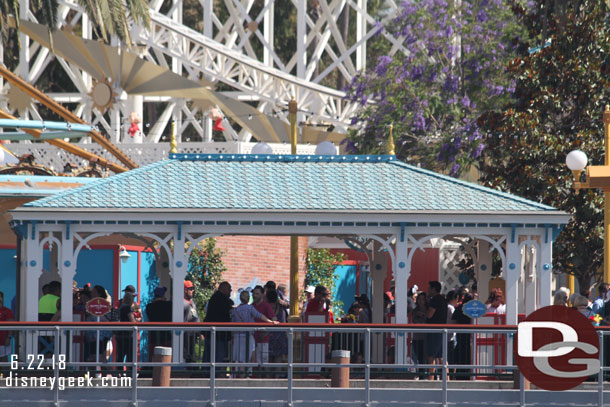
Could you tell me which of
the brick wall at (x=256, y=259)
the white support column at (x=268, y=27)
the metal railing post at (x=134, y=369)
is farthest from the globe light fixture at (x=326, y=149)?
the white support column at (x=268, y=27)

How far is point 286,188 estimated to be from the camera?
22.2 metres

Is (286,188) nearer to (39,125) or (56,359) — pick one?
(56,359)

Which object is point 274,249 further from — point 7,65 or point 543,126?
point 543,126

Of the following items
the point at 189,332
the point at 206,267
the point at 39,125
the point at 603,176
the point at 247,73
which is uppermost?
the point at 247,73

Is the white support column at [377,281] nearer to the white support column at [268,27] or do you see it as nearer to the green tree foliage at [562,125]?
the green tree foliage at [562,125]

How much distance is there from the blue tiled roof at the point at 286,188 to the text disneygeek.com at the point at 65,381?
3.04 meters

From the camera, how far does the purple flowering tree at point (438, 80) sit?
3428 cm

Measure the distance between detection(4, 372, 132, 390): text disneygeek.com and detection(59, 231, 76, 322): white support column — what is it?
6.03 feet

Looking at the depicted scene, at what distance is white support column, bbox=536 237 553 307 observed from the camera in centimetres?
2108

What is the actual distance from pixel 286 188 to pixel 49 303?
13.9 feet

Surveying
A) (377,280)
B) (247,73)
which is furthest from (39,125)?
(247,73)

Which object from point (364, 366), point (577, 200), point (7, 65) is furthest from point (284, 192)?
point (7, 65)

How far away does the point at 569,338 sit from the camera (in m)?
18.9

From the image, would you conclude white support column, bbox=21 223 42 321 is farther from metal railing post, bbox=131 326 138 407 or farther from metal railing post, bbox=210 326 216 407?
metal railing post, bbox=210 326 216 407
